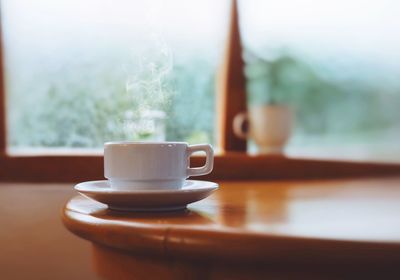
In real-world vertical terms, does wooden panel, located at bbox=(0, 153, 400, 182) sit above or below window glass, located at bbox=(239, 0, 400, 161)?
below

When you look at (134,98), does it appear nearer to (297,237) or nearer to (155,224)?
(155,224)

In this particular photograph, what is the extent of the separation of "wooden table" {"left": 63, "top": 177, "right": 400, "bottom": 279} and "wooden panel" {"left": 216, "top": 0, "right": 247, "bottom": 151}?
929 mm

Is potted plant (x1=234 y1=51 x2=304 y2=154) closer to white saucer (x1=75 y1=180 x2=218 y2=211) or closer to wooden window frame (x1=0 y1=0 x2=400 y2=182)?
wooden window frame (x1=0 y1=0 x2=400 y2=182)

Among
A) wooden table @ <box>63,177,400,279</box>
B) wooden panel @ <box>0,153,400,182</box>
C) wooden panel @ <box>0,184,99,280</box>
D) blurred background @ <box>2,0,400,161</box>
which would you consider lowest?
wooden panel @ <box>0,184,99,280</box>

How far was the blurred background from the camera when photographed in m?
1.65

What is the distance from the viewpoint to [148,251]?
58 centimetres

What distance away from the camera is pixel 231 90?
176cm

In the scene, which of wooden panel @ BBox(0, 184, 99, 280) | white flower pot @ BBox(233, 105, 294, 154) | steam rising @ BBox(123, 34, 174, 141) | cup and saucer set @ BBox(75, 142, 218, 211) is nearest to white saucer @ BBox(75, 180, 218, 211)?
cup and saucer set @ BBox(75, 142, 218, 211)

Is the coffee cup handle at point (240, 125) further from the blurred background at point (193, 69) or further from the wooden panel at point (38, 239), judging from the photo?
the wooden panel at point (38, 239)

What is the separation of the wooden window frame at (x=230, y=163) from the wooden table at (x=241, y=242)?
2.41 ft

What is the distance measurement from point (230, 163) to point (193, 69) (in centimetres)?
38

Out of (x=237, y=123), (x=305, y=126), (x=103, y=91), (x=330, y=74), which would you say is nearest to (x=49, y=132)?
(x=103, y=91)

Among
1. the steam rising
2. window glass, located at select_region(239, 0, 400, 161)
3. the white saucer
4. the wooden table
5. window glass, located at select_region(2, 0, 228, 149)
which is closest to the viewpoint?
the wooden table

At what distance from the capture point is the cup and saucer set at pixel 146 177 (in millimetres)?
719
